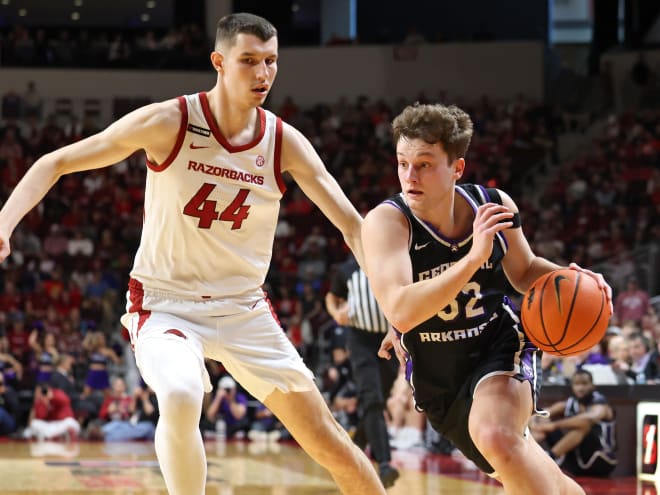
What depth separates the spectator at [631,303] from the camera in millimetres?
13484

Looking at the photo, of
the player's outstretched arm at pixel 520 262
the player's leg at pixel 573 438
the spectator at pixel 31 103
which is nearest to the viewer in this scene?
the player's outstretched arm at pixel 520 262

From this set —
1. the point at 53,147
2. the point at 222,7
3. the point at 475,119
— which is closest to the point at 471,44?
the point at 475,119

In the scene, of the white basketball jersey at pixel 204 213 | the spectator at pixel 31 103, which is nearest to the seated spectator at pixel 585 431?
the white basketball jersey at pixel 204 213

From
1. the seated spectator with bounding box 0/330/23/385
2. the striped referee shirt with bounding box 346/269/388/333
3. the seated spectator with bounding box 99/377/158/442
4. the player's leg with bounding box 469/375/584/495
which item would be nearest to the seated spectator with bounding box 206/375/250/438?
the seated spectator with bounding box 99/377/158/442

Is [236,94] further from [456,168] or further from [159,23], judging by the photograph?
[159,23]

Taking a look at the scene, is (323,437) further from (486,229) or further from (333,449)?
(486,229)

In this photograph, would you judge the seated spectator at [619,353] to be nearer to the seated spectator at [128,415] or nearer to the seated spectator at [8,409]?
the seated spectator at [128,415]

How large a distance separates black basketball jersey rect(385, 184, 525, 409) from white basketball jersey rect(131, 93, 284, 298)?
702 mm

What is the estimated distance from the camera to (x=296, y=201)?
20.8 metres

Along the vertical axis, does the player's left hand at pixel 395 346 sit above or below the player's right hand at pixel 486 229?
below

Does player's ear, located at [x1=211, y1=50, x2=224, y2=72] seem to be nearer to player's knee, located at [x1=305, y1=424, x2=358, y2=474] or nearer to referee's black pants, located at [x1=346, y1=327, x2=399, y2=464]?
player's knee, located at [x1=305, y1=424, x2=358, y2=474]

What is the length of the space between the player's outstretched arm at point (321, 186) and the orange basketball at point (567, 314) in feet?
3.12

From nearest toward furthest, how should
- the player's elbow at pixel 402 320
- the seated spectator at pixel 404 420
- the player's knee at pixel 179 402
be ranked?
1. the player's elbow at pixel 402 320
2. the player's knee at pixel 179 402
3. the seated spectator at pixel 404 420

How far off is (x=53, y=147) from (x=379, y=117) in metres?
6.68
